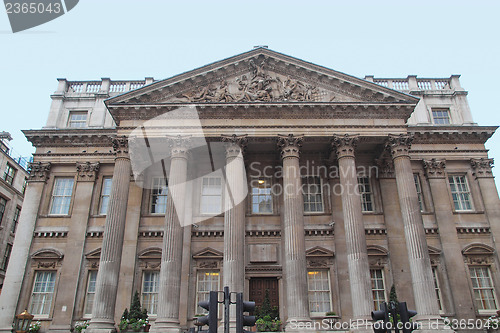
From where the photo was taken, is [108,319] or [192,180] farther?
[192,180]

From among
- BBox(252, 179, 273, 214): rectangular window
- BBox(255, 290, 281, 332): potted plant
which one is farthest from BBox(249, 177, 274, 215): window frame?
BBox(255, 290, 281, 332): potted plant

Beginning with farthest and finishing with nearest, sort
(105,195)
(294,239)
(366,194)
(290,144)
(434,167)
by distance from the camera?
(105,195)
(434,167)
(366,194)
(290,144)
(294,239)

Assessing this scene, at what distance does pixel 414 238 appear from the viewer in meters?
20.3

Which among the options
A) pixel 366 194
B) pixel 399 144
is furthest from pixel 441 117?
pixel 366 194

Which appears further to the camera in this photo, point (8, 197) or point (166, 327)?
point (8, 197)

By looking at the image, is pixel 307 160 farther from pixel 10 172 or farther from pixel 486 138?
pixel 10 172

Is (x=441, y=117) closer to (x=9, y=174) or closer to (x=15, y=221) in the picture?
(x=9, y=174)

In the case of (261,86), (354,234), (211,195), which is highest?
(261,86)

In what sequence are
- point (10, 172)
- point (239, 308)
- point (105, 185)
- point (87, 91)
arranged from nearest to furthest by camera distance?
point (239, 308), point (105, 185), point (87, 91), point (10, 172)

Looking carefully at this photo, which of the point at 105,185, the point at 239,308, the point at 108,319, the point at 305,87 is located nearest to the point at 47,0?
the point at 105,185

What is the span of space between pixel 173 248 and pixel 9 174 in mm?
25193

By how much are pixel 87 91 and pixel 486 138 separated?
27439 mm

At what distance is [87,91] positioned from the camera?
1160 inches

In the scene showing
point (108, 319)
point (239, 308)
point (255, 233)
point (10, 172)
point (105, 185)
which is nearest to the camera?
point (239, 308)
